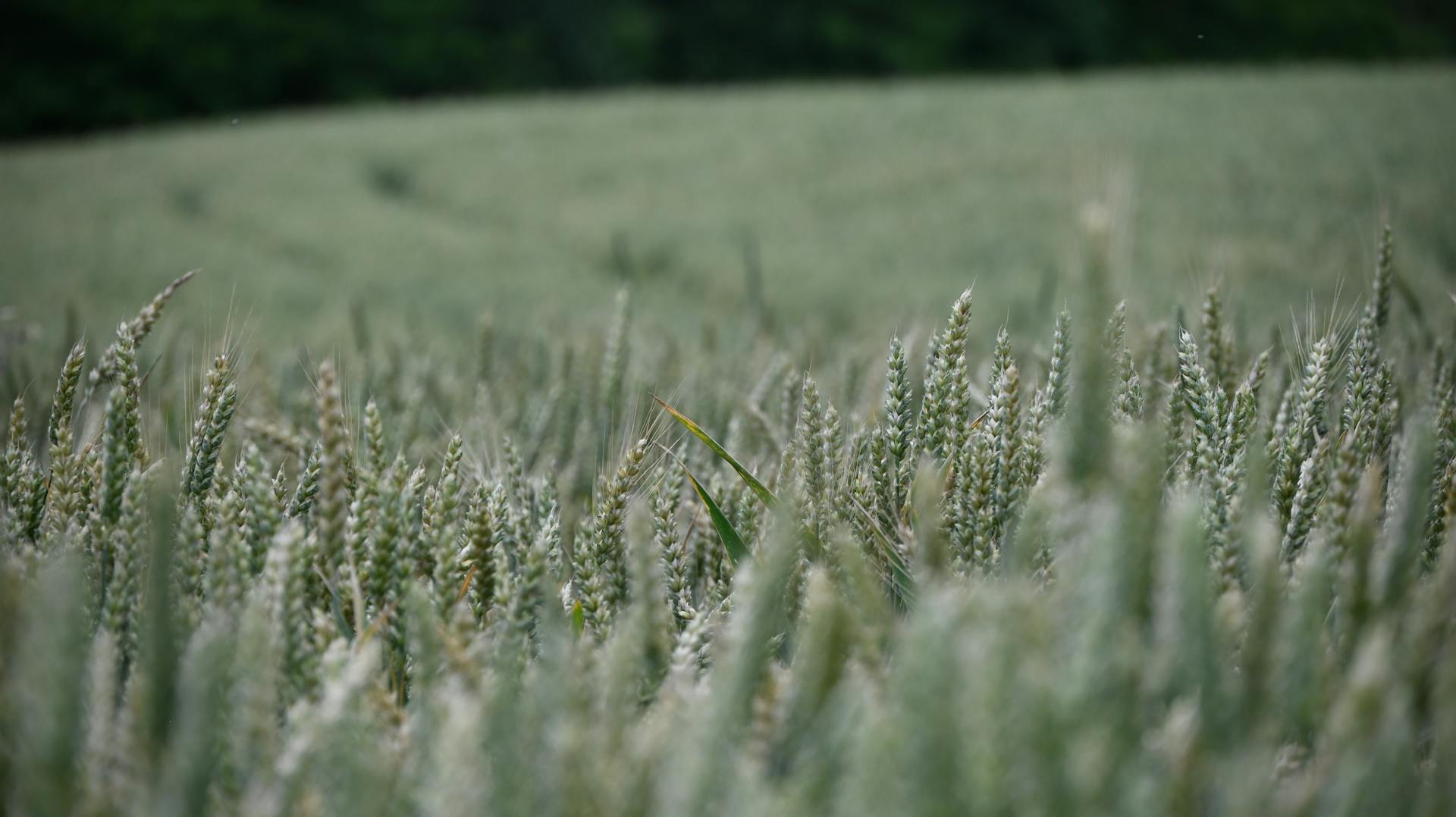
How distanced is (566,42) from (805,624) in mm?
27758

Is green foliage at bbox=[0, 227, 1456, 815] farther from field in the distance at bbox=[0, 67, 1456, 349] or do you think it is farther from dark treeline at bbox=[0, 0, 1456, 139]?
dark treeline at bbox=[0, 0, 1456, 139]

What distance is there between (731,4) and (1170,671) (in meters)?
29.2

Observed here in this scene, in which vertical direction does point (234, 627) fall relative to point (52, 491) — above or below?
below

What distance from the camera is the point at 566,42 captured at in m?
26.5

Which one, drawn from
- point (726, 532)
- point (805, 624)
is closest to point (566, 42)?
point (726, 532)

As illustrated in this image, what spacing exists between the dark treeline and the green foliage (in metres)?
23.5

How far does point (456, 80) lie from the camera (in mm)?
25359

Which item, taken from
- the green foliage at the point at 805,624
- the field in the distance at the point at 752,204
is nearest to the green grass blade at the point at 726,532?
the green foliage at the point at 805,624

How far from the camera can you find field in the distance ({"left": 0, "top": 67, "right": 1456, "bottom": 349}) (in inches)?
167

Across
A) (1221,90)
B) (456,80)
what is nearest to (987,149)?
(1221,90)

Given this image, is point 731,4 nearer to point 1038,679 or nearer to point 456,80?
point 456,80

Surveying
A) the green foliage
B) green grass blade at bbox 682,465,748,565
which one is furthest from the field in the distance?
green grass blade at bbox 682,465,748,565

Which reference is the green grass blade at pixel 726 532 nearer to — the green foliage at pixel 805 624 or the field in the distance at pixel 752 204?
the green foliage at pixel 805 624

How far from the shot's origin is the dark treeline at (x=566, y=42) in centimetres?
2067
